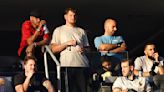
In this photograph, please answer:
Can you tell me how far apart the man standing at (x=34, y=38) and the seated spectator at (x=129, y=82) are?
4.32ft

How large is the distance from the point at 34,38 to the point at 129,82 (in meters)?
1.69

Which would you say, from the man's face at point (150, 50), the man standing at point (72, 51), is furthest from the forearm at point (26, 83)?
the man's face at point (150, 50)

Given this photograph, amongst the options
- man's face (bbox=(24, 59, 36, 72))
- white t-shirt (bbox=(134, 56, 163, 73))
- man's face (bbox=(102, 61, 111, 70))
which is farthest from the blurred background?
man's face (bbox=(24, 59, 36, 72))

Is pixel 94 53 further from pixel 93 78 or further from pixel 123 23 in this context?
pixel 123 23

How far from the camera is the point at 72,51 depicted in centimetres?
931

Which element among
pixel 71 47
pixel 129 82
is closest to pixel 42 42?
pixel 71 47

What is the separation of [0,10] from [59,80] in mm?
8952

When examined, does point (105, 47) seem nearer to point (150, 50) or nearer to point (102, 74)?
point (102, 74)

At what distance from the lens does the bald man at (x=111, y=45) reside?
9711 millimetres

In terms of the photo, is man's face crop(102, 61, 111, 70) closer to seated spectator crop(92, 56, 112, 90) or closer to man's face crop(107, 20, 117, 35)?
seated spectator crop(92, 56, 112, 90)

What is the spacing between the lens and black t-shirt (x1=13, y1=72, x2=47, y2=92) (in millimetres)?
8734

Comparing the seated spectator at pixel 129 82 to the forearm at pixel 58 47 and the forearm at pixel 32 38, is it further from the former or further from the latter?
the forearm at pixel 32 38

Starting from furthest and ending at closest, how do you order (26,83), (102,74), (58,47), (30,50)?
(102,74) < (30,50) < (58,47) < (26,83)

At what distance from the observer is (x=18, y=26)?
2008 cm
